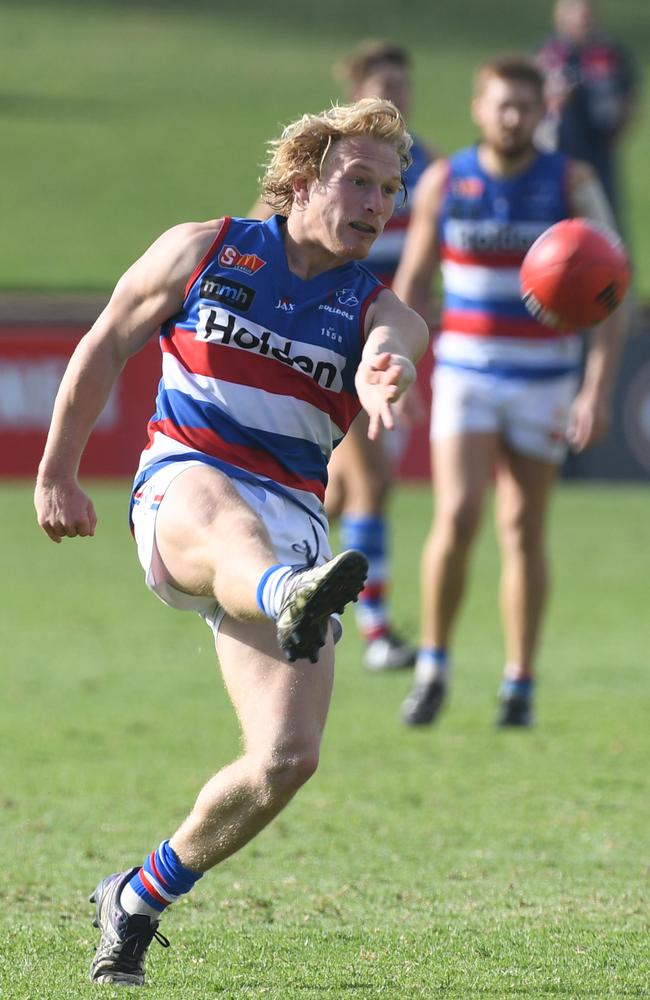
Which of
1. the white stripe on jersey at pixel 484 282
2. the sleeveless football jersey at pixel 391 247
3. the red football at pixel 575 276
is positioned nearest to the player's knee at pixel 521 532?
the white stripe on jersey at pixel 484 282

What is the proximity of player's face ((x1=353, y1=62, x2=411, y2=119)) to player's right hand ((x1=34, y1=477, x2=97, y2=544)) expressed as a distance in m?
4.65

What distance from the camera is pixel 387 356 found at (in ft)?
13.3

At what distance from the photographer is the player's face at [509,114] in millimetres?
7328

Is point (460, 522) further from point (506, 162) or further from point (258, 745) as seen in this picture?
point (258, 745)

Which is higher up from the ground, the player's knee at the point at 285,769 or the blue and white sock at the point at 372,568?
the player's knee at the point at 285,769

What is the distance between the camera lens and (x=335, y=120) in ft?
14.8

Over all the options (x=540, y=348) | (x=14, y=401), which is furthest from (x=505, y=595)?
(x=14, y=401)

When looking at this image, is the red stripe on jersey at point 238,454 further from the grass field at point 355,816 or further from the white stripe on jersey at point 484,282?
the white stripe on jersey at point 484,282

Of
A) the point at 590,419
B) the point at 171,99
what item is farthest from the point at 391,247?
the point at 171,99

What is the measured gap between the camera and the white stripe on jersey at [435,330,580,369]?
7.53 meters

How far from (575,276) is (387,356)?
2079 millimetres

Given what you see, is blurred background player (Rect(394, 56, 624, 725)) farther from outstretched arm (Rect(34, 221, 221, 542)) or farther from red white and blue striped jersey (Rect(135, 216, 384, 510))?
outstretched arm (Rect(34, 221, 221, 542))

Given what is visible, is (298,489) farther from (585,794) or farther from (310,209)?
(585,794)

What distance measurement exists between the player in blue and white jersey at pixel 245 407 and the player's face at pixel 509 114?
287 cm
